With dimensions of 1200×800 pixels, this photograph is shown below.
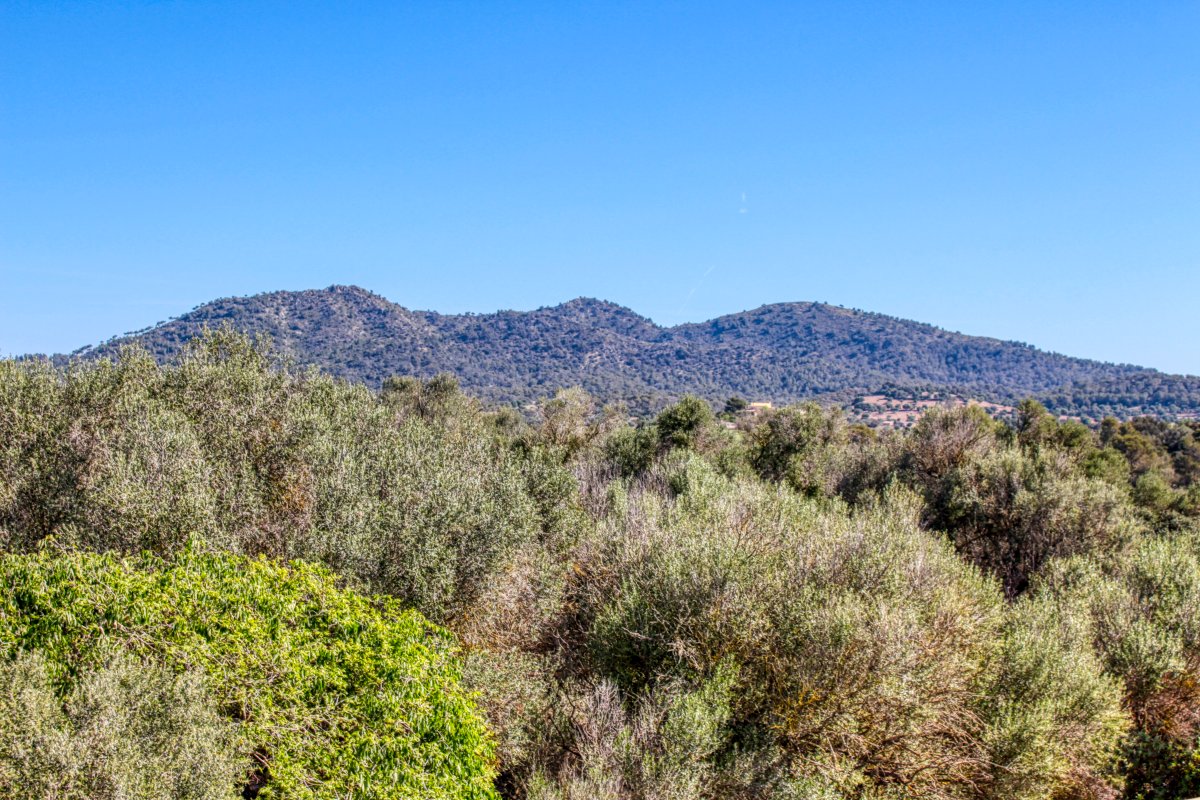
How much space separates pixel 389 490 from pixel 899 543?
1416 cm

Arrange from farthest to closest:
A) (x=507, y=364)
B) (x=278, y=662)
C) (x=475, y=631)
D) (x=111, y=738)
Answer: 1. (x=507, y=364)
2. (x=475, y=631)
3. (x=278, y=662)
4. (x=111, y=738)

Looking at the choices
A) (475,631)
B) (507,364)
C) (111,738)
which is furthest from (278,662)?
(507,364)

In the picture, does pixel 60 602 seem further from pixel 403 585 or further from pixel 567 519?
pixel 567 519

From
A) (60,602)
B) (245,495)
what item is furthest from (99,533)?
(60,602)

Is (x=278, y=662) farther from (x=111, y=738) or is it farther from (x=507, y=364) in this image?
(x=507, y=364)

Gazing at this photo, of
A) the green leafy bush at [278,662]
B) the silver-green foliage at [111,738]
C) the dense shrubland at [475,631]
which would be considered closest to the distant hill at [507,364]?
the dense shrubland at [475,631]

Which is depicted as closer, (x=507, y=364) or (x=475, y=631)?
(x=475, y=631)

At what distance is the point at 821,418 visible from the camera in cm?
4184

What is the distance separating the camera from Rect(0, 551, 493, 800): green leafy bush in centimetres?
978

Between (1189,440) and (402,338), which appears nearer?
(1189,440)

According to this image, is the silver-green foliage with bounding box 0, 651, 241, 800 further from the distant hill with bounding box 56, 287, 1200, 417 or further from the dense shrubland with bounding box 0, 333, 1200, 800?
the distant hill with bounding box 56, 287, 1200, 417

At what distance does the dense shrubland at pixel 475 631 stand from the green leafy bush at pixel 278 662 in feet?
0.19

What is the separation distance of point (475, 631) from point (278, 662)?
7170mm

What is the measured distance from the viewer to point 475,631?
17.5 m
